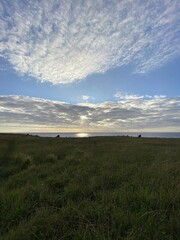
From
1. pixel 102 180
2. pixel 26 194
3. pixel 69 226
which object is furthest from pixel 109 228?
pixel 102 180

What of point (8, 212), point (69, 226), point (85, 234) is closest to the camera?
point (85, 234)

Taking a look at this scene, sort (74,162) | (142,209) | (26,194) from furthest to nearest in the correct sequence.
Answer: (74,162) → (26,194) → (142,209)

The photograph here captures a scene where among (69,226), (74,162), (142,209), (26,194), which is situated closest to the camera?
(69,226)

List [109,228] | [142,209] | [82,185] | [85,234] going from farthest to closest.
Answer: [82,185], [142,209], [109,228], [85,234]

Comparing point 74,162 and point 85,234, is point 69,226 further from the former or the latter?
point 74,162

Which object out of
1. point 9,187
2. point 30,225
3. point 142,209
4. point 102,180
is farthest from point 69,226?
point 9,187

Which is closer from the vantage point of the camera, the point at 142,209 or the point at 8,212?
the point at 142,209

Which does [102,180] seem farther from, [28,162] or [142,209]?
[28,162]

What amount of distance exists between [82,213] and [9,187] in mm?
3869

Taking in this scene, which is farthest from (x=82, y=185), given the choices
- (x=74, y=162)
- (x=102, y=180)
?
(x=74, y=162)

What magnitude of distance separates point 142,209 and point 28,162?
960cm

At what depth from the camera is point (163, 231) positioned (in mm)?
3471

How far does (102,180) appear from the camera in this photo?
7.20m

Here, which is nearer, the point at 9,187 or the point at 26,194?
the point at 26,194
